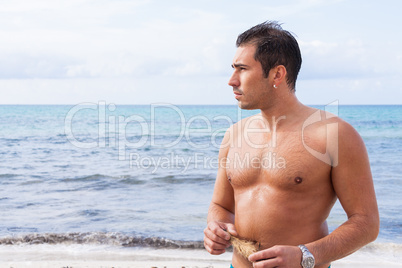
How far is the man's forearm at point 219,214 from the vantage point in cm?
265

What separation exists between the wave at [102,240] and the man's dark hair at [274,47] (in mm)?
5336

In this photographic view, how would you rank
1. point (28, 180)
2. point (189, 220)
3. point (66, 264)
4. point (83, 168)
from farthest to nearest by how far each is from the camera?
point (83, 168) → point (28, 180) → point (189, 220) → point (66, 264)

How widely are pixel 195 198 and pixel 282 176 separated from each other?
858 centimetres

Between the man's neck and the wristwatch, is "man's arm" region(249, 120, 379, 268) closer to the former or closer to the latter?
the wristwatch

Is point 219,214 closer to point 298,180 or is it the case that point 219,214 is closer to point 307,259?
point 298,180

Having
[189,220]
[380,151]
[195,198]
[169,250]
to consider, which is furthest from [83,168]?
[380,151]

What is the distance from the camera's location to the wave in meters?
7.42

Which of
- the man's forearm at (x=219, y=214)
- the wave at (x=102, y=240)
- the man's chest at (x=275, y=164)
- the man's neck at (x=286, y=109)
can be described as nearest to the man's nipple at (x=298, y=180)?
the man's chest at (x=275, y=164)

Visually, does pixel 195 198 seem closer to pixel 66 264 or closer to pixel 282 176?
pixel 66 264

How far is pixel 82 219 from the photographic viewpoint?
9.18 m

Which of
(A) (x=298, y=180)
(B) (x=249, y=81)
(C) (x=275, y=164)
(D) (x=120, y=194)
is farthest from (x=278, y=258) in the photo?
(D) (x=120, y=194)

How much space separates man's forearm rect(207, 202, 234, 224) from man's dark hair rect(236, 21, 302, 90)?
839mm

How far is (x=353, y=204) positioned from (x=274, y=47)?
0.89 metres

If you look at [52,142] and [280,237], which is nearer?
[280,237]
